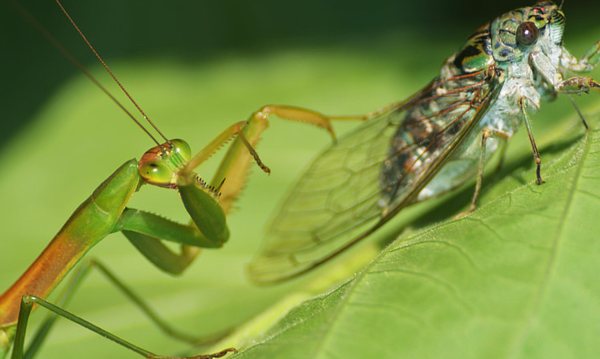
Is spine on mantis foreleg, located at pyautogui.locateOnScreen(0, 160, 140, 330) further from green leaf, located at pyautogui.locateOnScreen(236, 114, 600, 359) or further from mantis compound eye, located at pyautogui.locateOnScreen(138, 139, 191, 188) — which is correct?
green leaf, located at pyautogui.locateOnScreen(236, 114, 600, 359)

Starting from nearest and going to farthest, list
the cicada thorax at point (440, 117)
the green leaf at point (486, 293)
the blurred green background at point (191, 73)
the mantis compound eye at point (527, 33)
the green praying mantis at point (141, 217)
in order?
the green leaf at point (486, 293)
the green praying mantis at point (141, 217)
the mantis compound eye at point (527, 33)
the cicada thorax at point (440, 117)
the blurred green background at point (191, 73)

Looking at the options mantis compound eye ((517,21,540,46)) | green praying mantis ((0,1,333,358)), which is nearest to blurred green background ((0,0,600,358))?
green praying mantis ((0,1,333,358))

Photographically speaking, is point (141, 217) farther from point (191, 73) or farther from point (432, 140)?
point (191, 73)

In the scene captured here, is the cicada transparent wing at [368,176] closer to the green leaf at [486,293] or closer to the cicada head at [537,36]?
the cicada head at [537,36]

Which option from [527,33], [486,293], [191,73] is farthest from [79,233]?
[191,73]

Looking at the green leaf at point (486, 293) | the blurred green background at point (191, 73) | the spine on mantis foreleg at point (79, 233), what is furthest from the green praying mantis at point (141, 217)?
the blurred green background at point (191, 73)
